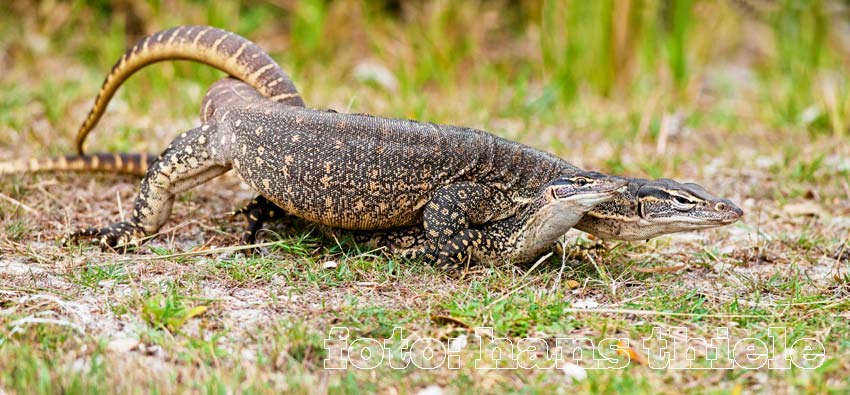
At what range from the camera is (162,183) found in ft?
21.1

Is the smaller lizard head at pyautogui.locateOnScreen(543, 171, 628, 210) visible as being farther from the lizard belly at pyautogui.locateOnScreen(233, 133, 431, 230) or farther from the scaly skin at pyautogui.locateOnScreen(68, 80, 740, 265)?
the lizard belly at pyautogui.locateOnScreen(233, 133, 431, 230)

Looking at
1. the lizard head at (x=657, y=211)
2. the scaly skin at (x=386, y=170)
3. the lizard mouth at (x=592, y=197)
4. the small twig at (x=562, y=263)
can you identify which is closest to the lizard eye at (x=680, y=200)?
the lizard head at (x=657, y=211)

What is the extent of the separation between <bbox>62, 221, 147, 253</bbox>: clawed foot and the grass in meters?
0.13

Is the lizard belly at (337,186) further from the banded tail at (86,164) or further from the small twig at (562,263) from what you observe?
the banded tail at (86,164)

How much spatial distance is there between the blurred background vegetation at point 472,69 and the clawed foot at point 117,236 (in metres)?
2.24

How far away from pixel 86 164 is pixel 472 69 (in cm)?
609

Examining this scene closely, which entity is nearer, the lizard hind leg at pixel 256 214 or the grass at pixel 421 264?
the grass at pixel 421 264

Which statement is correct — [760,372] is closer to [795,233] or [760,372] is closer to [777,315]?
[777,315]

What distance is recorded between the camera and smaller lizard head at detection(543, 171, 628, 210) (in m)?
5.48

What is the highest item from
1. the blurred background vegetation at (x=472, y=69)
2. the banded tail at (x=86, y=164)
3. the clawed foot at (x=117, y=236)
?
the blurred background vegetation at (x=472, y=69)

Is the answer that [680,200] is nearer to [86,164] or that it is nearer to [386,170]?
[386,170]

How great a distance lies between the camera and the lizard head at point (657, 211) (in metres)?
5.61

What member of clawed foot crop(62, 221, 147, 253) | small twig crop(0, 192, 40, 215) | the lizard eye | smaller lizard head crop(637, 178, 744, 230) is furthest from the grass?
the lizard eye

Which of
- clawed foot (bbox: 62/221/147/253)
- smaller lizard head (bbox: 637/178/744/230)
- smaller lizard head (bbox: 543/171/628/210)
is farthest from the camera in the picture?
clawed foot (bbox: 62/221/147/253)
